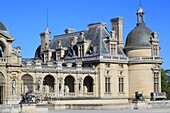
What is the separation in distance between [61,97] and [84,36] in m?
11.7

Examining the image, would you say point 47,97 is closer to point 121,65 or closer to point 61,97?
point 61,97

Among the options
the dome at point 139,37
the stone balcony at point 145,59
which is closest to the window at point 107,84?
the stone balcony at point 145,59

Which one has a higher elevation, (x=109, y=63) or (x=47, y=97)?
(x=109, y=63)

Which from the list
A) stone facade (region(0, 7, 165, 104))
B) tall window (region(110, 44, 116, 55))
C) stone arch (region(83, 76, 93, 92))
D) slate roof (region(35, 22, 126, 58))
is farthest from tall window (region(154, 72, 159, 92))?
stone arch (region(83, 76, 93, 92))

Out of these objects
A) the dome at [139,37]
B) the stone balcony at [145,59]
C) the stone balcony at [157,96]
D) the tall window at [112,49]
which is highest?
the dome at [139,37]

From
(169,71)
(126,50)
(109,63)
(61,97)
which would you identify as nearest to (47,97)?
(61,97)

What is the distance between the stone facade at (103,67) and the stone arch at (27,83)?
39.2 inches

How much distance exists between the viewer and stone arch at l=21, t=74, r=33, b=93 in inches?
1977

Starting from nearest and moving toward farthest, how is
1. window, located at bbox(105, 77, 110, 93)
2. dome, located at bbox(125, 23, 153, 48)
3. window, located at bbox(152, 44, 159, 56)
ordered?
window, located at bbox(105, 77, 110, 93)
dome, located at bbox(125, 23, 153, 48)
window, located at bbox(152, 44, 159, 56)

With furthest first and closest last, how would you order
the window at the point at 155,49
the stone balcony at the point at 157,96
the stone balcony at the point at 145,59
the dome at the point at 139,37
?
the window at the point at 155,49 < the dome at the point at 139,37 < the stone balcony at the point at 145,59 < the stone balcony at the point at 157,96

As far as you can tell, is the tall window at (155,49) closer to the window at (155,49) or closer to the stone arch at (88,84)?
the window at (155,49)

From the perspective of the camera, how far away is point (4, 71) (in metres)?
47.6

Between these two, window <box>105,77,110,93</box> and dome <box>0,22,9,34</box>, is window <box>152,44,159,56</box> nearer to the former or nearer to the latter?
window <box>105,77,110,93</box>

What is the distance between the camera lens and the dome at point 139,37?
194 feet
